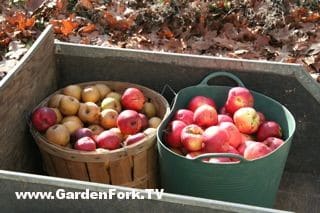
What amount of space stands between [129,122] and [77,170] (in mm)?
331

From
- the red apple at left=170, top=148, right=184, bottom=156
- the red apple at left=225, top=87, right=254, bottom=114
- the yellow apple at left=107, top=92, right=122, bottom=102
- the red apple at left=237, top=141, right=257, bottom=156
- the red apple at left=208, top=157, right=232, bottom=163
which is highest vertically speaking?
the red apple at left=225, top=87, right=254, bottom=114

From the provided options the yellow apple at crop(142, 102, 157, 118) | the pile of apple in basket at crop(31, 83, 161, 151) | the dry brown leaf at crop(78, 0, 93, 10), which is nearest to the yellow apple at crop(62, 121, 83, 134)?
the pile of apple in basket at crop(31, 83, 161, 151)

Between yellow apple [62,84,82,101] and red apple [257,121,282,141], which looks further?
yellow apple [62,84,82,101]

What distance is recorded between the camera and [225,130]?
236cm

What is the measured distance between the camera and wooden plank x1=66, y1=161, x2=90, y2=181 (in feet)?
7.77

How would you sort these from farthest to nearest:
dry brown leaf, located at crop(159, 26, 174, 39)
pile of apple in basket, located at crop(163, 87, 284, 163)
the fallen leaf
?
dry brown leaf, located at crop(159, 26, 174, 39)
the fallen leaf
pile of apple in basket, located at crop(163, 87, 284, 163)

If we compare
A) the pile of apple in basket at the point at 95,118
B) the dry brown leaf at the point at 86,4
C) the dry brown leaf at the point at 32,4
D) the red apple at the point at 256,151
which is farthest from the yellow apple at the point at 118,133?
the dry brown leaf at the point at 32,4

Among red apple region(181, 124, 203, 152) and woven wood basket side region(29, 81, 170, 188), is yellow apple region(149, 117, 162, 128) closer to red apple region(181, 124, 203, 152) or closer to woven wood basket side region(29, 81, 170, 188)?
woven wood basket side region(29, 81, 170, 188)

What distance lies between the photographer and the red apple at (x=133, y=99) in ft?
8.69

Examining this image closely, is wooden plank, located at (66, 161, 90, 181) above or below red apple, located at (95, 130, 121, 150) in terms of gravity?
below

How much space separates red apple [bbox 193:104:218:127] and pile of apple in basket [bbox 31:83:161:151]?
0.72 feet

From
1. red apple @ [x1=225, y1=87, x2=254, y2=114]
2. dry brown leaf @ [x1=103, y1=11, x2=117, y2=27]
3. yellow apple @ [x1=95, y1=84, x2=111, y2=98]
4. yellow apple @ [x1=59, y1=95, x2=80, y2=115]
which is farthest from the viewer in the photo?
dry brown leaf @ [x1=103, y1=11, x2=117, y2=27]

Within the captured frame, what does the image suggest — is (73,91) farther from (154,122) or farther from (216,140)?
(216,140)

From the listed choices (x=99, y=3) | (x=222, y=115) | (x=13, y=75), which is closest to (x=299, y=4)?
(x=99, y=3)
